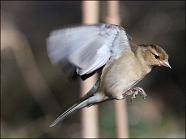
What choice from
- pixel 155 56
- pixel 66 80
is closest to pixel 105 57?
pixel 155 56

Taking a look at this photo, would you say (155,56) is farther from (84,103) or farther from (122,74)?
(84,103)

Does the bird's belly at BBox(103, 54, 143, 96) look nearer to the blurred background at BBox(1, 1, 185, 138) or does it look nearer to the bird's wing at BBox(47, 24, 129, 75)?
the bird's wing at BBox(47, 24, 129, 75)

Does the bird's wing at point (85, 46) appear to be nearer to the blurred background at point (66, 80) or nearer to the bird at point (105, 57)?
the bird at point (105, 57)

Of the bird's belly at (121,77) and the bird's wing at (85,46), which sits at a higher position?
the bird's wing at (85,46)

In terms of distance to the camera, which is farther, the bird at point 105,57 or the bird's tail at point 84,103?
the bird's tail at point 84,103

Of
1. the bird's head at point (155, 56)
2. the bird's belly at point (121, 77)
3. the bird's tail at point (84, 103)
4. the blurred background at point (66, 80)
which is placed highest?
the bird's head at point (155, 56)

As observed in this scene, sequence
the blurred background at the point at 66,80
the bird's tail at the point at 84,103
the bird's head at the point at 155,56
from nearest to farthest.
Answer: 1. the bird's head at the point at 155,56
2. the bird's tail at the point at 84,103
3. the blurred background at the point at 66,80

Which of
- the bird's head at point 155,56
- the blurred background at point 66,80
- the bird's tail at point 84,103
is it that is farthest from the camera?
the blurred background at point 66,80

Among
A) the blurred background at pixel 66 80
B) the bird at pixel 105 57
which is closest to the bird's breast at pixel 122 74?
the bird at pixel 105 57
